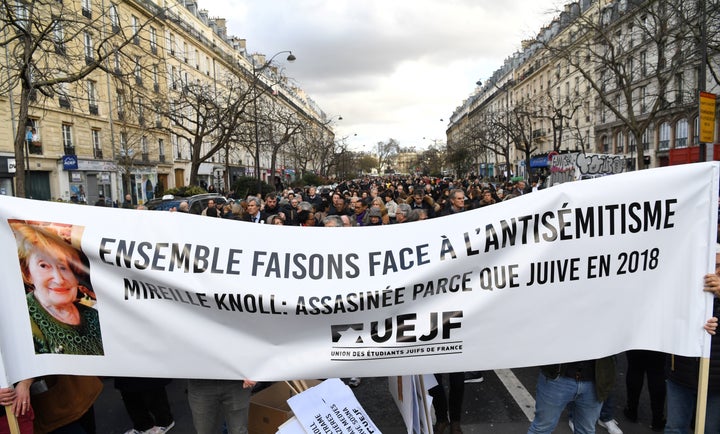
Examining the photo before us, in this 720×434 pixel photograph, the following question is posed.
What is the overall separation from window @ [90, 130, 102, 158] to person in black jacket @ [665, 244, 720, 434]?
1418 inches

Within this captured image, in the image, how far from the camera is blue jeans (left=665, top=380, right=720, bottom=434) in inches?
119

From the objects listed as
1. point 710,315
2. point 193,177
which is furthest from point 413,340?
point 193,177

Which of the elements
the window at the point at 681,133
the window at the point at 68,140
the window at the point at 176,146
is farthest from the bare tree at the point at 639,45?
the window at the point at 176,146

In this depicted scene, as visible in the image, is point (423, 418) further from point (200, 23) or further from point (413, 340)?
point (200, 23)

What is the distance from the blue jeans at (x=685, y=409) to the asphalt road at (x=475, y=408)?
927mm

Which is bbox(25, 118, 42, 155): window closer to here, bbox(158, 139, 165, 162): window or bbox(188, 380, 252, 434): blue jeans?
bbox(158, 139, 165, 162): window

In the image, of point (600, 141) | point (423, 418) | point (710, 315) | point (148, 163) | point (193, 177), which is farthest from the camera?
point (600, 141)

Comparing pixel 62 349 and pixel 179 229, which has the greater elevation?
pixel 179 229

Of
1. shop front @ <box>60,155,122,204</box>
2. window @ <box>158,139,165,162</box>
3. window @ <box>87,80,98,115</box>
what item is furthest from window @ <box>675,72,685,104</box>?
window @ <box>158,139,165,162</box>

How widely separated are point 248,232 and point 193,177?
25.5 metres

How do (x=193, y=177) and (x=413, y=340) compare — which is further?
(x=193, y=177)

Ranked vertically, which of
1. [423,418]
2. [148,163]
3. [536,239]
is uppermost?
[148,163]

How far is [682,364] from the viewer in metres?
3.03

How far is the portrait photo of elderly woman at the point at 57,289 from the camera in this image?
8.79 feet
